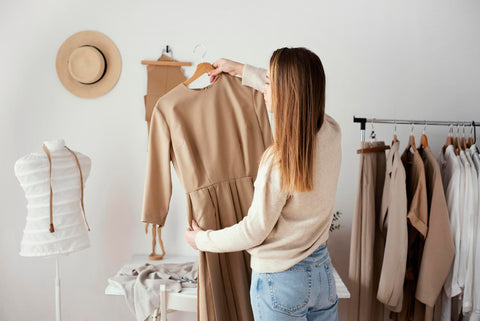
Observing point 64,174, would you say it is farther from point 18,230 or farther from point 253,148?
point 253,148

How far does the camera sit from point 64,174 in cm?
216

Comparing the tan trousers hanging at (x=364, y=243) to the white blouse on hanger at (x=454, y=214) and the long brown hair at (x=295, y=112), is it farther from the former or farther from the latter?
the long brown hair at (x=295, y=112)

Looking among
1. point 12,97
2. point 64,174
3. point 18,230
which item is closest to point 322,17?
point 64,174

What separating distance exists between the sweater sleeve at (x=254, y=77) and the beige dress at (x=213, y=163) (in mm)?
93

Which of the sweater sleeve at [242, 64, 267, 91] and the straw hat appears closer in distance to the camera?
the sweater sleeve at [242, 64, 267, 91]

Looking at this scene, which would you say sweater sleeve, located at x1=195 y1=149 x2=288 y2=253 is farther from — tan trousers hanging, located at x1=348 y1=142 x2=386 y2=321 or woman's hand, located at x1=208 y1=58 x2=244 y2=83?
tan trousers hanging, located at x1=348 y1=142 x2=386 y2=321

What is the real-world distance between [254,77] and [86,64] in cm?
145

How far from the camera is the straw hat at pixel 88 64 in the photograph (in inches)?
102

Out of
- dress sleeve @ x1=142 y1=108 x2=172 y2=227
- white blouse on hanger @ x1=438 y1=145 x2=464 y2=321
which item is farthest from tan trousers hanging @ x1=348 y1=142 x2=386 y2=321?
dress sleeve @ x1=142 y1=108 x2=172 y2=227

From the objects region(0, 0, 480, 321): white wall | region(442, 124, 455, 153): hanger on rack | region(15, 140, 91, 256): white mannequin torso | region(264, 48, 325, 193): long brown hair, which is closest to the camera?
region(264, 48, 325, 193): long brown hair

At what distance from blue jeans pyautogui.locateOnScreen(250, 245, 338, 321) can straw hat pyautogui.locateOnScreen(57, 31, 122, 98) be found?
1.78 m

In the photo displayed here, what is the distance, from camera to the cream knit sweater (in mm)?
1178

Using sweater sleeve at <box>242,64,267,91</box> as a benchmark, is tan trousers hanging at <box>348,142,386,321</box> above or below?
below

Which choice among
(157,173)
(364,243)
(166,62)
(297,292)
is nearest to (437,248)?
(364,243)
